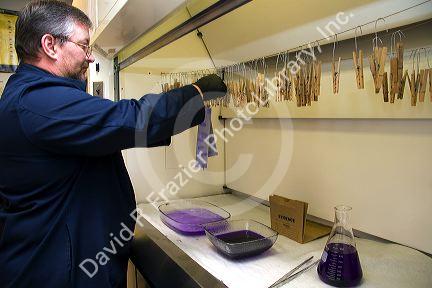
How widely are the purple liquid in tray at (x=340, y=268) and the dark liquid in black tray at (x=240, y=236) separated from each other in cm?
27

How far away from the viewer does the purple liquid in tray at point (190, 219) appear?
1232 millimetres

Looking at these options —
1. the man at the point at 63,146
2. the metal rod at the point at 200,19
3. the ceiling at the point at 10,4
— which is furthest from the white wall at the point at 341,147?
the ceiling at the point at 10,4

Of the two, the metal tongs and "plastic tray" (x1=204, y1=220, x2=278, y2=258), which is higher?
"plastic tray" (x1=204, y1=220, x2=278, y2=258)

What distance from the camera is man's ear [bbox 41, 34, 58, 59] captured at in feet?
2.86

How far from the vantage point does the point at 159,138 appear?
31.8 inches

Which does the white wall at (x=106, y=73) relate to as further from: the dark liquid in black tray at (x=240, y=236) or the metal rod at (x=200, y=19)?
the dark liquid in black tray at (x=240, y=236)

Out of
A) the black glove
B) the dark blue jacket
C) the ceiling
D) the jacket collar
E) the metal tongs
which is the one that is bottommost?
the metal tongs

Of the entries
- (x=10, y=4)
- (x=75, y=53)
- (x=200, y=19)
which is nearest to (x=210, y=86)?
(x=200, y=19)

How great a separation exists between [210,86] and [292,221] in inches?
23.2

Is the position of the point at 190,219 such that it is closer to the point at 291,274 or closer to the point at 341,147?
the point at 291,274

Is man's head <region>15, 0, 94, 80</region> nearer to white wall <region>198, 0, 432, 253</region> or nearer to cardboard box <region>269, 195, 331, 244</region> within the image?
white wall <region>198, 0, 432, 253</region>

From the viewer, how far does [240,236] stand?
44.5 inches

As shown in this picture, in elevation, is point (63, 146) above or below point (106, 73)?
below

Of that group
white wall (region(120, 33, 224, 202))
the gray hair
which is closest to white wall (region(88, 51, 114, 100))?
white wall (region(120, 33, 224, 202))
